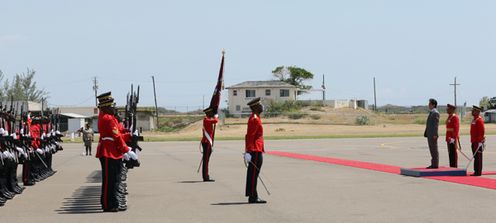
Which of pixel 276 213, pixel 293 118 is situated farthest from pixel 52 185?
pixel 293 118

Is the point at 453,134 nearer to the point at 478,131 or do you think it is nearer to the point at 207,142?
the point at 478,131

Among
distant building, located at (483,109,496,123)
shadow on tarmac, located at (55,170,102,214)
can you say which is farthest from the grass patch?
shadow on tarmac, located at (55,170,102,214)

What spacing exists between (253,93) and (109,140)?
3436 inches

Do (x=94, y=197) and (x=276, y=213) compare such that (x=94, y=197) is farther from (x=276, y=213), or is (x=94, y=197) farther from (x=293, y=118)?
(x=293, y=118)

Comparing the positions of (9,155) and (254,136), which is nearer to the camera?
(254,136)

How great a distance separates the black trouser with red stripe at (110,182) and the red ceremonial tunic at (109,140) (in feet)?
0.31

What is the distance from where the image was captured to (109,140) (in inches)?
458

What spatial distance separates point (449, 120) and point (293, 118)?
64.6 meters

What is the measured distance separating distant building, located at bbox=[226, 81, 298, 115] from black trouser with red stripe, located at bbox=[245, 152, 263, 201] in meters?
85.0

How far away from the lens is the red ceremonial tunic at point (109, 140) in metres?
11.6

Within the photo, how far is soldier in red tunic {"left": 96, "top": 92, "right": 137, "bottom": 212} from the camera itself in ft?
37.9

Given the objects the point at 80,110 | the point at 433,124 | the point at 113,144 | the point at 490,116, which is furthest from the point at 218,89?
the point at 80,110

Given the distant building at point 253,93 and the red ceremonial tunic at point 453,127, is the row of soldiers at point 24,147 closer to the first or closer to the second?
the red ceremonial tunic at point 453,127

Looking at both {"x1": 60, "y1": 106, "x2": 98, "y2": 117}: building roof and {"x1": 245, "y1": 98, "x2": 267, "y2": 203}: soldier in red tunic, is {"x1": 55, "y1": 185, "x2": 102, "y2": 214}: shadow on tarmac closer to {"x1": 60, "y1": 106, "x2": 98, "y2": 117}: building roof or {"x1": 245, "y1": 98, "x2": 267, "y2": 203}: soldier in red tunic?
{"x1": 245, "y1": 98, "x2": 267, "y2": 203}: soldier in red tunic
